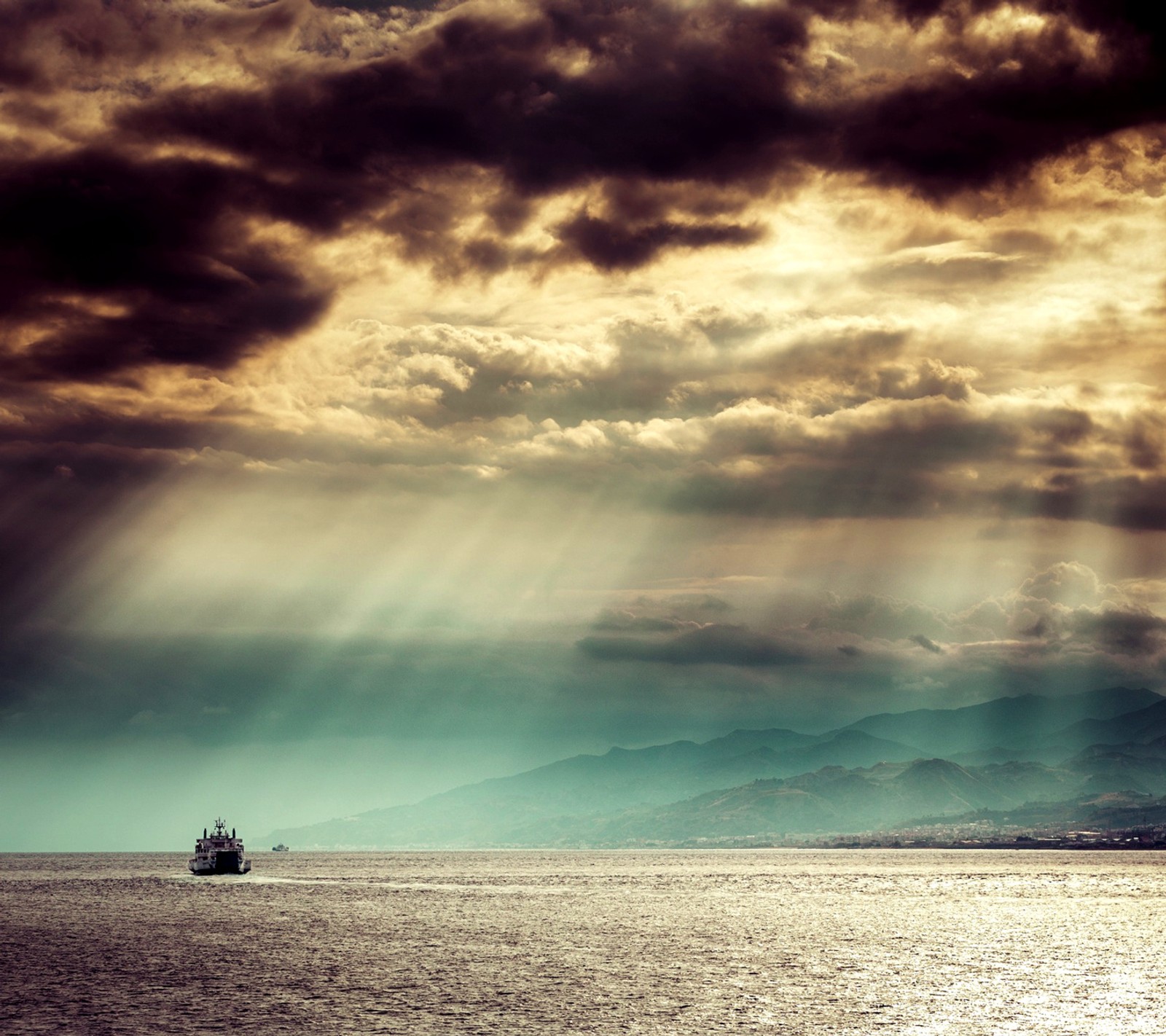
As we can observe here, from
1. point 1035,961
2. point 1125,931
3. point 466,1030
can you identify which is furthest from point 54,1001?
point 1125,931

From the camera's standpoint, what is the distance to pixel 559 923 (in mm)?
159375

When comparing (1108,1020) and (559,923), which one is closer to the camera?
(1108,1020)

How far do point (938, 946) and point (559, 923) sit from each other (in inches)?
2182

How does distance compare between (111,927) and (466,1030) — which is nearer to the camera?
(466,1030)

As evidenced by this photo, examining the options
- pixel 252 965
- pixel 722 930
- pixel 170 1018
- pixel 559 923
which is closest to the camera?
pixel 170 1018

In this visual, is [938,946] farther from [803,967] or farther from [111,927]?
[111,927]

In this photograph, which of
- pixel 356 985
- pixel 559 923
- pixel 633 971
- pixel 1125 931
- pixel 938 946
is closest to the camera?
pixel 356 985

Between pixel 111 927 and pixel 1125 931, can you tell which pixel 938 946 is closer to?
pixel 1125 931

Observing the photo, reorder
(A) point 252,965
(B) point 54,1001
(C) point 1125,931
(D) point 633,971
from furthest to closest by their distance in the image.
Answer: (C) point 1125,931
(A) point 252,965
(D) point 633,971
(B) point 54,1001

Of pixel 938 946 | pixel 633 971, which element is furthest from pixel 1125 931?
pixel 633 971

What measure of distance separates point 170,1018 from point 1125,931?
105097 mm

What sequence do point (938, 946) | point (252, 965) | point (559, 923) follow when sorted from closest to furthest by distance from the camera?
point (252, 965) → point (938, 946) → point (559, 923)

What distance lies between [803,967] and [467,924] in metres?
67.4

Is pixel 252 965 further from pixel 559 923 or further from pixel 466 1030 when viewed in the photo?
pixel 559 923
